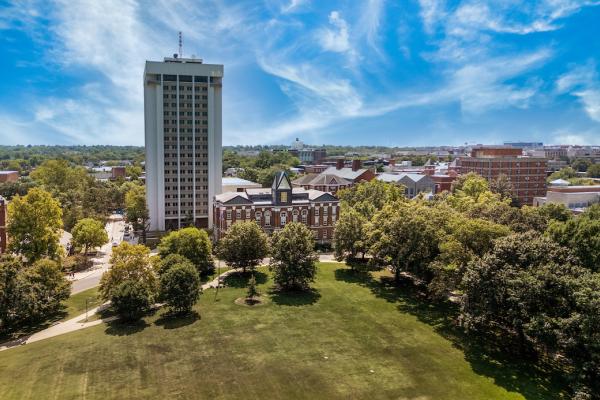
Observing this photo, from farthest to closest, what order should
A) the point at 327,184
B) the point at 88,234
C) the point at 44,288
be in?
the point at 327,184, the point at 88,234, the point at 44,288

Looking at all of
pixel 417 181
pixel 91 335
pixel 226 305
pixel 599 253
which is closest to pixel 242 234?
pixel 226 305

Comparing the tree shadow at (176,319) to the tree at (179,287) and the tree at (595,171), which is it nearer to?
the tree at (179,287)

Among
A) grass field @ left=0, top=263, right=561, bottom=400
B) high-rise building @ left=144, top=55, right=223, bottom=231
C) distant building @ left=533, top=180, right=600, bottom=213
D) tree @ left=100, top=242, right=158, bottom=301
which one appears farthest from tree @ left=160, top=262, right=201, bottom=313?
distant building @ left=533, top=180, right=600, bottom=213

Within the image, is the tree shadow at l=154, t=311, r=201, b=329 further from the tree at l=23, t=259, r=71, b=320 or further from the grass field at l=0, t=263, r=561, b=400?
the tree at l=23, t=259, r=71, b=320

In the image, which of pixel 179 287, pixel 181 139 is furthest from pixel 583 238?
pixel 181 139

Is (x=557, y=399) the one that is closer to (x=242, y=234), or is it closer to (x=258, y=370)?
(x=258, y=370)

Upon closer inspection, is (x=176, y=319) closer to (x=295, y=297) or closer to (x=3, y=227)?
(x=295, y=297)

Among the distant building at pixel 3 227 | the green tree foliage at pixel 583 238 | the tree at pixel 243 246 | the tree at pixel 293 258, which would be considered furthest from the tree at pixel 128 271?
the green tree foliage at pixel 583 238
